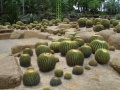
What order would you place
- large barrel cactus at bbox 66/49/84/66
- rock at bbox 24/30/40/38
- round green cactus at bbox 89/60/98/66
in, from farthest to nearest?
1. rock at bbox 24/30/40/38
2. round green cactus at bbox 89/60/98/66
3. large barrel cactus at bbox 66/49/84/66

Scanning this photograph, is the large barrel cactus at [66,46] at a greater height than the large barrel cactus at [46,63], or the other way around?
the large barrel cactus at [66,46]

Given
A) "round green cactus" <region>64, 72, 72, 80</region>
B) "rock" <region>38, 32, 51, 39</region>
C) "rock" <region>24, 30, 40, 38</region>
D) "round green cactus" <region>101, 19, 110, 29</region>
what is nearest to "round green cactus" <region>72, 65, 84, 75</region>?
"round green cactus" <region>64, 72, 72, 80</region>

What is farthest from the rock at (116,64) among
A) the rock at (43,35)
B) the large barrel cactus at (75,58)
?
the rock at (43,35)

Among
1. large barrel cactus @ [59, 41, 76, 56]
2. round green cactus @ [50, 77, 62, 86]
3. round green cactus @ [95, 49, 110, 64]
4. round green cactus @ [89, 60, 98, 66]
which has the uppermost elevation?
large barrel cactus @ [59, 41, 76, 56]

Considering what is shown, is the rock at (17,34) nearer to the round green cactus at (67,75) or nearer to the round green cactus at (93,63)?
the round green cactus at (93,63)

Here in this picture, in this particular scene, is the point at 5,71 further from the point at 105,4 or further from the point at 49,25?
the point at 105,4

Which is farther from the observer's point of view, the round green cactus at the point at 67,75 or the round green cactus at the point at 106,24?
the round green cactus at the point at 106,24

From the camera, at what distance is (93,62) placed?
4398 mm

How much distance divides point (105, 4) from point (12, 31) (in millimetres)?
27793

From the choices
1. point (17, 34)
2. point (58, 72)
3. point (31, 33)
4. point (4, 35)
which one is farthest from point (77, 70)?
point (4, 35)

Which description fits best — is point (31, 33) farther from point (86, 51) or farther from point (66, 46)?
point (86, 51)

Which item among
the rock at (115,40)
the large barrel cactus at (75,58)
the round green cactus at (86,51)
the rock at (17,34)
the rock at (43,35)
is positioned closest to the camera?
the large barrel cactus at (75,58)

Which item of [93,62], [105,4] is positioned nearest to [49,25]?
[93,62]

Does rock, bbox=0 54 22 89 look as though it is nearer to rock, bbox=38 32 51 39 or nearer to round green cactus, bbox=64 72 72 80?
round green cactus, bbox=64 72 72 80
